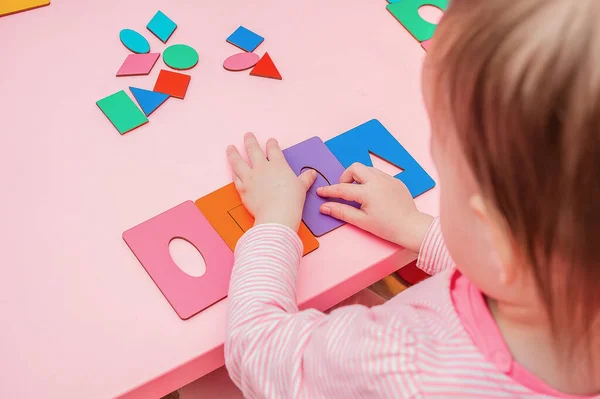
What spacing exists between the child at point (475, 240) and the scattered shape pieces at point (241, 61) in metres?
0.14

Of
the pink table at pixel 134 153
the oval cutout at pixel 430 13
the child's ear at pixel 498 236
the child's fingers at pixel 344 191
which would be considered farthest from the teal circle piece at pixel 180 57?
the child's ear at pixel 498 236

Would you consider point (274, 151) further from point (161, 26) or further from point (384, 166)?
point (161, 26)

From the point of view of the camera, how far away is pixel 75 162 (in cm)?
65

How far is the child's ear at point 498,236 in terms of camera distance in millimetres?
349

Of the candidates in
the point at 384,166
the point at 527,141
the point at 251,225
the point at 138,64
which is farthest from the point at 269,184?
the point at 527,141

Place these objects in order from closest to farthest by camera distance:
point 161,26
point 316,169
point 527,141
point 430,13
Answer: point 527,141 → point 316,169 → point 161,26 → point 430,13

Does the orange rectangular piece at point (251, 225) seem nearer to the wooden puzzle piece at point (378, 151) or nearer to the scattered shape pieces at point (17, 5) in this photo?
the wooden puzzle piece at point (378, 151)

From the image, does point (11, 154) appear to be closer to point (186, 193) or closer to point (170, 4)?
point (186, 193)

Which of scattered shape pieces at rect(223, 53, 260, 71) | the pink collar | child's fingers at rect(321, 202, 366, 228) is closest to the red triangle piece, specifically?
scattered shape pieces at rect(223, 53, 260, 71)

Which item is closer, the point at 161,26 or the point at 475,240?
the point at 475,240

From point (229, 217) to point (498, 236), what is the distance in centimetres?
34

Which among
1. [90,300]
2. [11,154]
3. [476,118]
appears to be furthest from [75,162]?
[476,118]

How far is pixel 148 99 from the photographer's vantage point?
709 millimetres

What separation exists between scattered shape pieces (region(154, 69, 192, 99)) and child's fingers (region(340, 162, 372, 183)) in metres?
0.23
